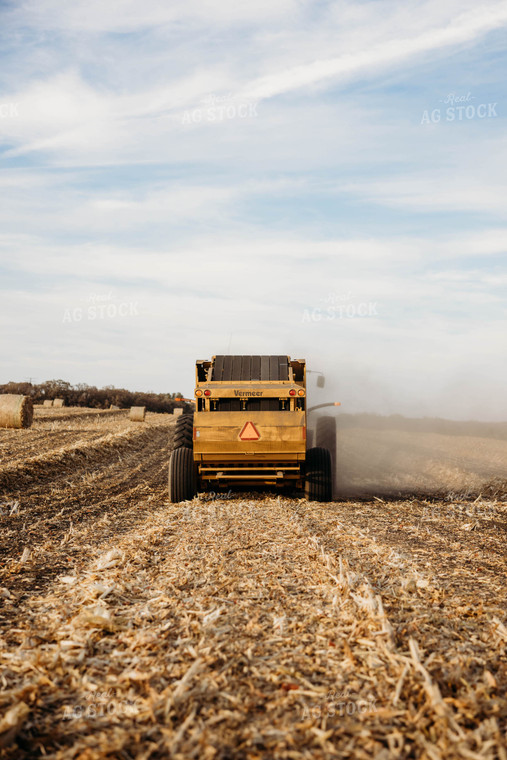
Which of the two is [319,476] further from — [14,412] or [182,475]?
[14,412]

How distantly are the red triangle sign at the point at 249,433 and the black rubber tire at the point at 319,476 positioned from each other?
1425 mm

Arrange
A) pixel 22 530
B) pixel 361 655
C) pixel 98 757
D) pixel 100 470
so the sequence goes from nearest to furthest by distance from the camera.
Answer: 1. pixel 98 757
2. pixel 361 655
3. pixel 22 530
4. pixel 100 470

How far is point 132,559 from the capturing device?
22.4 ft

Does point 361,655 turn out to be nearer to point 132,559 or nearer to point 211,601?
point 211,601

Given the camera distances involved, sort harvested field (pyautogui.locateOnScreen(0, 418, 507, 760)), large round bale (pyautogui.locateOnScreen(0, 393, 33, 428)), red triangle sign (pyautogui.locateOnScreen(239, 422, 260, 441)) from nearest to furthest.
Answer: harvested field (pyautogui.locateOnScreen(0, 418, 507, 760))
red triangle sign (pyautogui.locateOnScreen(239, 422, 260, 441))
large round bale (pyautogui.locateOnScreen(0, 393, 33, 428))

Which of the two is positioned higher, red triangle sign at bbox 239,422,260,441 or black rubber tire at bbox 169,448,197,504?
red triangle sign at bbox 239,422,260,441

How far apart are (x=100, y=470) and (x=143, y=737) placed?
15293mm

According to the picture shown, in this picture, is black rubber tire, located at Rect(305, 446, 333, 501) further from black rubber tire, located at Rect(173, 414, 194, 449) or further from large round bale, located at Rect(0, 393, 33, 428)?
large round bale, located at Rect(0, 393, 33, 428)

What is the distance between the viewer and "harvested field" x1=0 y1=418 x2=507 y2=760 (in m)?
3.17

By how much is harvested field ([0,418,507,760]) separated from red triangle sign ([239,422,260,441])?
234cm

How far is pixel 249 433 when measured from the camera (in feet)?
37.6

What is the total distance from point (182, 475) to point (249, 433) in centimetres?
175

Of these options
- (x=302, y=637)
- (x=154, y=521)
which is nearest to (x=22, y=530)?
(x=154, y=521)

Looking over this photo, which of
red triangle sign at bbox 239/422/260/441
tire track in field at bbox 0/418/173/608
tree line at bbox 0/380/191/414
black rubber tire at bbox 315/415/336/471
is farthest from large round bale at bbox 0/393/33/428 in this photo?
tree line at bbox 0/380/191/414
